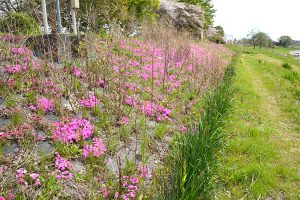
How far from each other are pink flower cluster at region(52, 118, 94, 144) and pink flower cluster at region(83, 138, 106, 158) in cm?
22

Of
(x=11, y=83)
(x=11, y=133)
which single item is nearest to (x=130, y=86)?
(x=11, y=83)

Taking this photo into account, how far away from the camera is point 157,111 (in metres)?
5.92

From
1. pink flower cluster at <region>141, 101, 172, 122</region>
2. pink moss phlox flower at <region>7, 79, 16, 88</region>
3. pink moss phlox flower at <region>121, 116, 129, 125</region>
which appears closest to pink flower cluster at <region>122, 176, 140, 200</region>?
pink moss phlox flower at <region>121, 116, 129, 125</region>

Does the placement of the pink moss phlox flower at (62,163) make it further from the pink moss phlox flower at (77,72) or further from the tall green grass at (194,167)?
the pink moss phlox flower at (77,72)

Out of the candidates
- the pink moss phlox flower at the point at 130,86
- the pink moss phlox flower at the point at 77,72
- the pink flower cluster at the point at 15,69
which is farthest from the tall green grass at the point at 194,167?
the pink flower cluster at the point at 15,69

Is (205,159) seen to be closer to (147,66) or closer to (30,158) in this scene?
(30,158)

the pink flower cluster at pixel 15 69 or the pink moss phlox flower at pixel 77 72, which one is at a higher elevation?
the pink flower cluster at pixel 15 69

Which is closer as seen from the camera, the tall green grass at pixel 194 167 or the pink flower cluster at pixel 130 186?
the tall green grass at pixel 194 167

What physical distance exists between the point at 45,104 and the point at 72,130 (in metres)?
0.84

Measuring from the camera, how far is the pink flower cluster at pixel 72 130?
12.8 feet

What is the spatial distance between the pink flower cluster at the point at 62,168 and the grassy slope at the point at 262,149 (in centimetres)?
221

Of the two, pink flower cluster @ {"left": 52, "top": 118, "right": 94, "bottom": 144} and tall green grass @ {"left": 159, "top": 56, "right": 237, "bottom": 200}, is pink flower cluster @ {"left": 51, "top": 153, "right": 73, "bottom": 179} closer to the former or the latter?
pink flower cluster @ {"left": 52, "top": 118, "right": 94, "bottom": 144}

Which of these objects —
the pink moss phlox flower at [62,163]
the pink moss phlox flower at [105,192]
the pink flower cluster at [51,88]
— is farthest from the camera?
the pink flower cluster at [51,88]

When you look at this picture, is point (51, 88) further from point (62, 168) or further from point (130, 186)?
point (130, 186)
